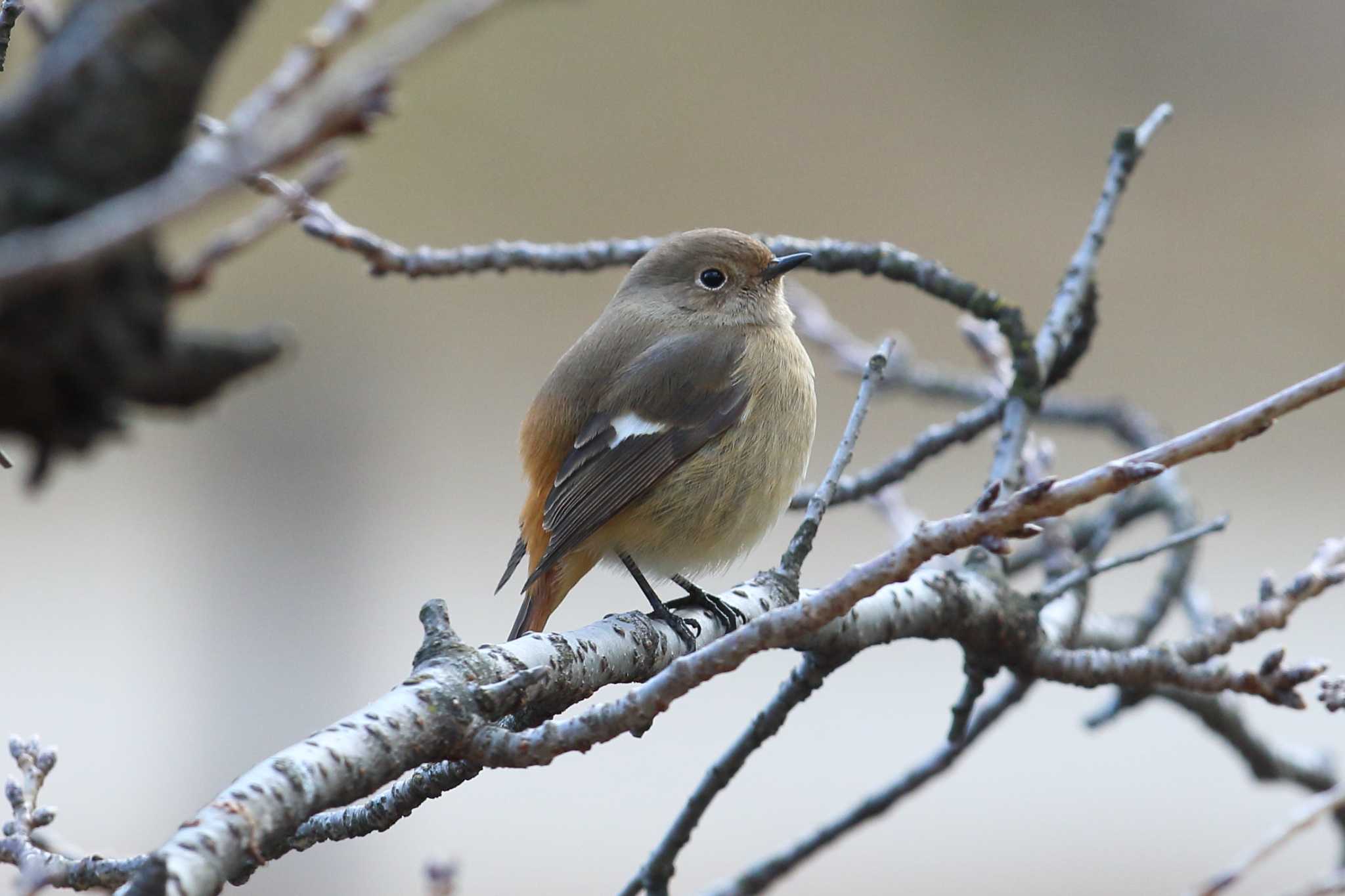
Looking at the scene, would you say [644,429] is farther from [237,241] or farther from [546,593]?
[237,241]

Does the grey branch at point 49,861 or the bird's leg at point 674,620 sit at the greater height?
the bird's leg at point 674,620

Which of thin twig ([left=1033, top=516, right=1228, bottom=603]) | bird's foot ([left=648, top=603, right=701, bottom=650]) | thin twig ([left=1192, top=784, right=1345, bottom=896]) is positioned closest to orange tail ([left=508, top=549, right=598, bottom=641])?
bird's foot ([left=648, top=603, right=701, bottom=650])

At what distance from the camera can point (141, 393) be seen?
785 millimetres

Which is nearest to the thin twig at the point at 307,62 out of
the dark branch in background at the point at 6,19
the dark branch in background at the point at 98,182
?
the dark branch in background at the point at 98,182

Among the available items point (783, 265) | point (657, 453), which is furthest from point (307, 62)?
point (783, 265)

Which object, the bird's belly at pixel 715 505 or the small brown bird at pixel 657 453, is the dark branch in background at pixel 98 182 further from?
the bird's belly at pixel 715 505

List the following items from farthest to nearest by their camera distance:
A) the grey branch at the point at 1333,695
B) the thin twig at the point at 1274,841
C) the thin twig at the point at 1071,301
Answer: the thin twig at the point at 1071,301 < the grey branch at the point at 1333,695 < the thin twig at the point at 1274,841

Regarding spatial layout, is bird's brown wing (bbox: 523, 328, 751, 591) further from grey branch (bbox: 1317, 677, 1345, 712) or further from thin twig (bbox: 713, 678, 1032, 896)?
grey branch (bbox: 1317, 677, 1345, 712)

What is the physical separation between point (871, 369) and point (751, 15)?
4561 mm

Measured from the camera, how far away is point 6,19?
142 centimetres

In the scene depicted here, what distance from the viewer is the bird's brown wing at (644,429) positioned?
249 cm

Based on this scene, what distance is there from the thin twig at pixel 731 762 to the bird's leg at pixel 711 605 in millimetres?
125

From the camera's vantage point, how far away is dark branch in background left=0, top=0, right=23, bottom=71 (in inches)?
54.9

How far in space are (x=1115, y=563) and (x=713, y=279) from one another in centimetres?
126
